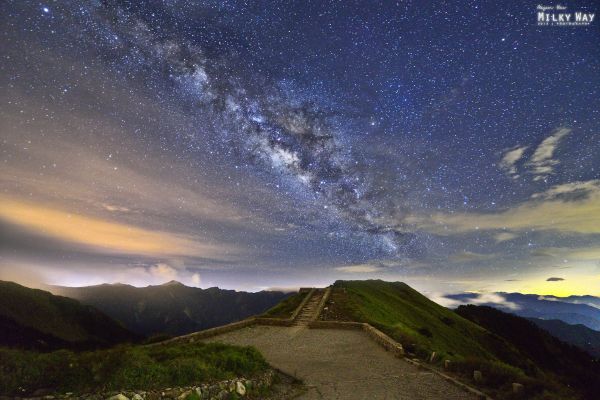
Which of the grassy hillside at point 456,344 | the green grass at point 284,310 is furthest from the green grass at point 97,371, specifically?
the green grass at point 284,310

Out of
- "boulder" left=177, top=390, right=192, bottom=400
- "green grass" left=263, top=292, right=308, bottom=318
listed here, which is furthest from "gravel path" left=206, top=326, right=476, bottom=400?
"green grass" left=263, top=292, right=308, bottom=318

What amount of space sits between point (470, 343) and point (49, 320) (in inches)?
7059

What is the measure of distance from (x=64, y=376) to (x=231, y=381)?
A: 4.38 m

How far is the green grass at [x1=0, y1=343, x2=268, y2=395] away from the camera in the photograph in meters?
7.50

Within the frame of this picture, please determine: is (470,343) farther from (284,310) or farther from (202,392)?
(202,392)

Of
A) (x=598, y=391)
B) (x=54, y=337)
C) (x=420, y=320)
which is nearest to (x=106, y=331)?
(x=54, y=337)

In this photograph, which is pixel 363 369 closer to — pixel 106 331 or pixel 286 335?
pixel 286 335

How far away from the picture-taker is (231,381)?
988cm

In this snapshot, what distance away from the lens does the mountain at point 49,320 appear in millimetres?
130625

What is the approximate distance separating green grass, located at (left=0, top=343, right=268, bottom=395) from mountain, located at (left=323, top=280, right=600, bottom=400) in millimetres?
9997

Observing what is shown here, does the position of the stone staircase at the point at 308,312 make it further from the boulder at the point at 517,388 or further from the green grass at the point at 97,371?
the green grass at the point at 97,371

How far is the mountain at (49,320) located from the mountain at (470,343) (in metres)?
129

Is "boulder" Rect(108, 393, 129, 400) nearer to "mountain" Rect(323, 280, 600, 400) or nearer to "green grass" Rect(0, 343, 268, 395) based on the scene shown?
"green grass" Rect(0, 343, 268, 395)

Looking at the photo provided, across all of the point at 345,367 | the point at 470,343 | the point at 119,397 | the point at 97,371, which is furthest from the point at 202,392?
the point at 470,343
